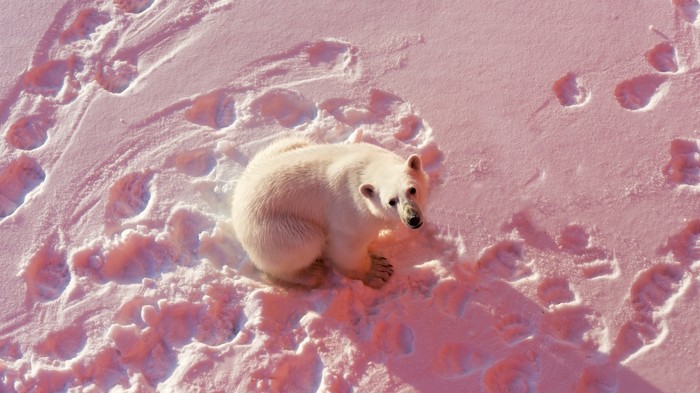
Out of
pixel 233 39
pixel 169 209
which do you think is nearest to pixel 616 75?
pixel 233 39

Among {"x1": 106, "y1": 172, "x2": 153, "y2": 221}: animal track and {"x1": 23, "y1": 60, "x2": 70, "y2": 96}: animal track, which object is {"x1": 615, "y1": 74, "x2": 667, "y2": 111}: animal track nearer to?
{"x1": 106, "y1": 172, "x2": 153, "y2": 221}: animal track

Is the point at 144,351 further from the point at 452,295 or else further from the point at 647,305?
the point at 647,305

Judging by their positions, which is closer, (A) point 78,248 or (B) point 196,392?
(B) point 196,392

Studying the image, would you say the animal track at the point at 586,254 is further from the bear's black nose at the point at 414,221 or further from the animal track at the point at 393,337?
the bear's black nose at the point at 414,221

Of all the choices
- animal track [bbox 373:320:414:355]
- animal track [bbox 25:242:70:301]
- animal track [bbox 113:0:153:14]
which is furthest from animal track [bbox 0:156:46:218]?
animal track [bbox 373:320:414:355]

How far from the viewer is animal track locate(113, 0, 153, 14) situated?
6.32m

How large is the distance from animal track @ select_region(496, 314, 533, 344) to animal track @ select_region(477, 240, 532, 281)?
0.97ft

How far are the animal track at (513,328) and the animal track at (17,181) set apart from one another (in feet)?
11.6

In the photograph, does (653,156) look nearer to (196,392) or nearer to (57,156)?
(196,392)

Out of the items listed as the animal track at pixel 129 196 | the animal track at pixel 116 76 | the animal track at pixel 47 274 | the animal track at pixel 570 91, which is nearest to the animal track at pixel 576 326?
the animal track at pixel 570 91

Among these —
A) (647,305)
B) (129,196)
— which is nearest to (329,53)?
(129,196)

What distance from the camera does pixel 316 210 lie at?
442cm

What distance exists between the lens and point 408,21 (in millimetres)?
6059

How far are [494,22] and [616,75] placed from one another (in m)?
1.10
